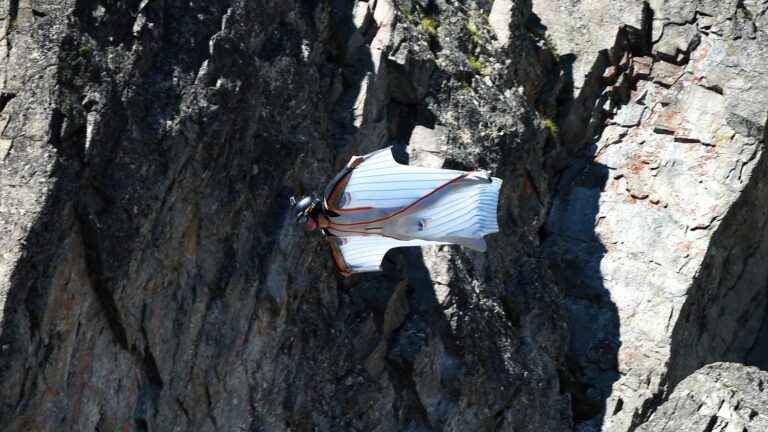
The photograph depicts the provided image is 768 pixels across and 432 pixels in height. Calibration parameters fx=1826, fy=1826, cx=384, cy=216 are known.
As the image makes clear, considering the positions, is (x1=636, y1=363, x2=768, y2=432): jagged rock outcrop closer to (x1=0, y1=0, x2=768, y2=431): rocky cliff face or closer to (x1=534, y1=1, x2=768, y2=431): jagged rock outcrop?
(x1=0, y1=0, x2=768, y2=431): rocky cliff face

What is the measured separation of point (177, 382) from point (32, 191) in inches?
113

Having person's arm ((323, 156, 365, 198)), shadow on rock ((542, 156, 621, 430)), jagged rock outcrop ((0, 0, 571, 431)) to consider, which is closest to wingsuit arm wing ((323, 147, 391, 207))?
person's arm ((323, 156, 365, 198))

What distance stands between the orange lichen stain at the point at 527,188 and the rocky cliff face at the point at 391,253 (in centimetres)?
4

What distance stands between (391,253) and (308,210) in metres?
2.20

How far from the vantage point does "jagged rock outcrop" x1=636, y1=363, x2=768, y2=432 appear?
22094 mm

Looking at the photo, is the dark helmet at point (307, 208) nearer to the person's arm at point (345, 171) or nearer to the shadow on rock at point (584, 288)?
the person's arm at point (345, 171)

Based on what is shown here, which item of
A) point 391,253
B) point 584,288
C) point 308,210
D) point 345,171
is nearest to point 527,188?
point 584,288

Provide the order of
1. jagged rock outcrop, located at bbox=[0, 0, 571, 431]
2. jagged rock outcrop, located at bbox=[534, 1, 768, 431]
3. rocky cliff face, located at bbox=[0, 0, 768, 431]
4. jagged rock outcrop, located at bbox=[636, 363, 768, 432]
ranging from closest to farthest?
jagged rock outcrop, located at bbox=[0, 0, 571, 431] < rocky cliff face, located at bbox=[0, 0, 768, 431] < jagged rock outcrop, located at bbox=[636, 363, 768, 432] < jagged rock outcrop, located at bbox=[534, 1, 768, 431]

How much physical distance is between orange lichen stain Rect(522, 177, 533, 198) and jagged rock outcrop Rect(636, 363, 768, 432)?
3.40 m

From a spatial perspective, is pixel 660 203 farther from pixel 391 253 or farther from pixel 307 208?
pixel 307 208

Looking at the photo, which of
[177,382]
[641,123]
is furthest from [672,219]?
[177,382]

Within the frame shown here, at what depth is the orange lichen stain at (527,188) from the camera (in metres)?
24.3

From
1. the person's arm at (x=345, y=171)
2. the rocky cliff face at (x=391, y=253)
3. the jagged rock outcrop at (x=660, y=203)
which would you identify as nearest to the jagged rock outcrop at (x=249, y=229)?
the rocky cliff face at (x=391, y=253)

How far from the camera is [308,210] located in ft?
65.3
